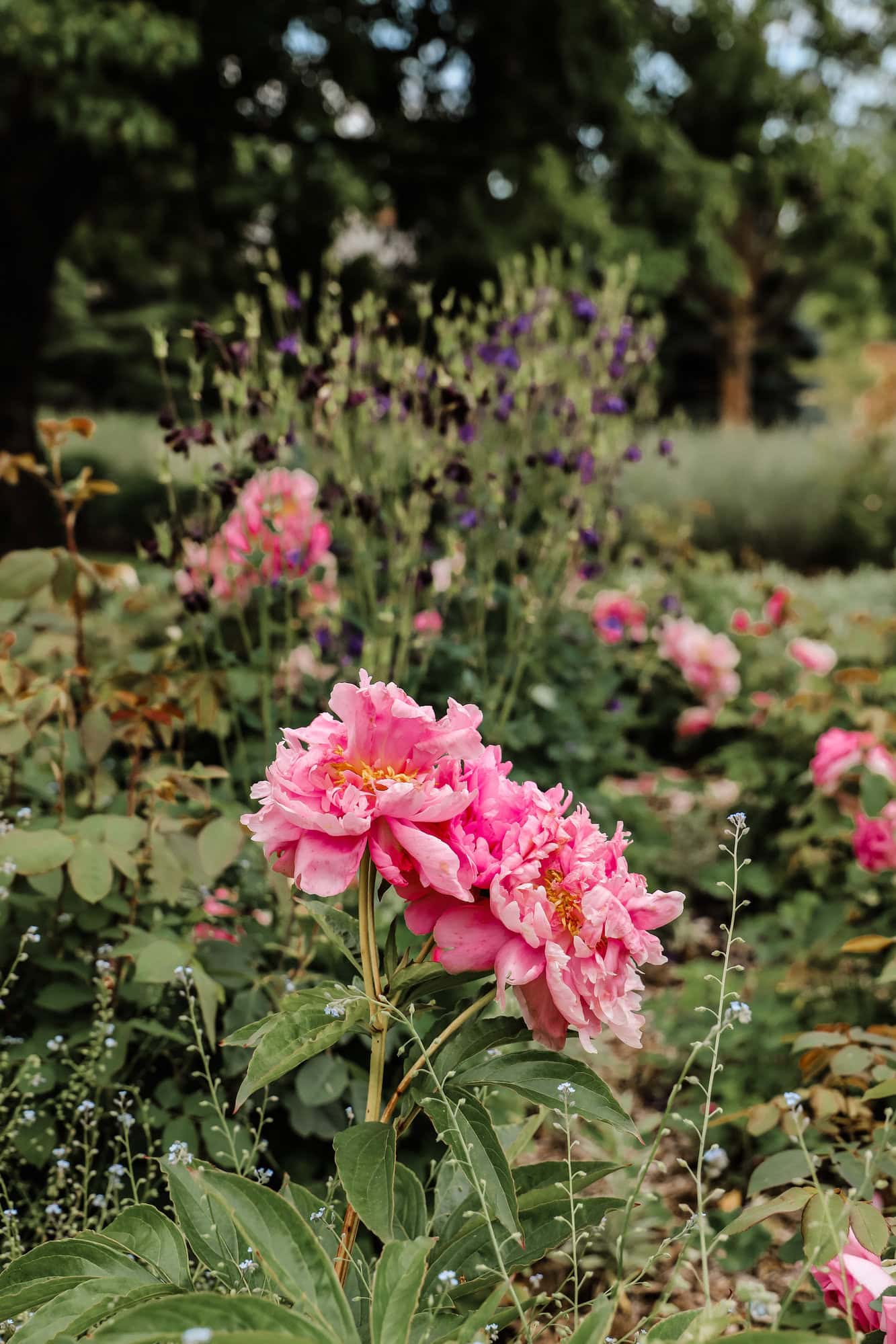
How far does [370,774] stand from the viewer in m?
1.02

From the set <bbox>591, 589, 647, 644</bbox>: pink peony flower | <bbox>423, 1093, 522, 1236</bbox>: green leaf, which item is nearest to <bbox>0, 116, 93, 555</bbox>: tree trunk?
<bbox>591, 589, 647, 644</bbox>: pink peony flower

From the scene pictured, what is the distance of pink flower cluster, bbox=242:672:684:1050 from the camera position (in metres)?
0.96

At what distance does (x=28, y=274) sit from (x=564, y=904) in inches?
335

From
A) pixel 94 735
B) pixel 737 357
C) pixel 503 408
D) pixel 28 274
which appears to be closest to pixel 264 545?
pixel 94 735

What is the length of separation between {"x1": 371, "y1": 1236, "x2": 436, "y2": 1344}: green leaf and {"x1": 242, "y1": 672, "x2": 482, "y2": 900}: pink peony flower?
10.9 inches

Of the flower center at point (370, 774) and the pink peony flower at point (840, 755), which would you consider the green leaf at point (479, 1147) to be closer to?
the flower center at point (370, 774)

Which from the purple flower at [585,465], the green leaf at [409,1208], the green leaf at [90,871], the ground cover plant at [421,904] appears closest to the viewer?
the ground cover plant at [421,904]

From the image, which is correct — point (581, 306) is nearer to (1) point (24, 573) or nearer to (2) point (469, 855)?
(1) point (24, 573)

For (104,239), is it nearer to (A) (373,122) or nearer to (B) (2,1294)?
(A) (373,122)

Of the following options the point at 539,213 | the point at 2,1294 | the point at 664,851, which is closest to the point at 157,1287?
the point at 2,1294

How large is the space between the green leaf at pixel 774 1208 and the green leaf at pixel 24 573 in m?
1.54

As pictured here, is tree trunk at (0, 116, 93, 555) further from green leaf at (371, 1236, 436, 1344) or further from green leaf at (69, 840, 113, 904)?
green leaf at (371, 1236, 436, 1344)

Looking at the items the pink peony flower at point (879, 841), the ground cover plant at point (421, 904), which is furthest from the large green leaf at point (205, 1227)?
the pink peony flower at point (879, 841)

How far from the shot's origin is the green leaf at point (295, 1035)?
0.96 metres
